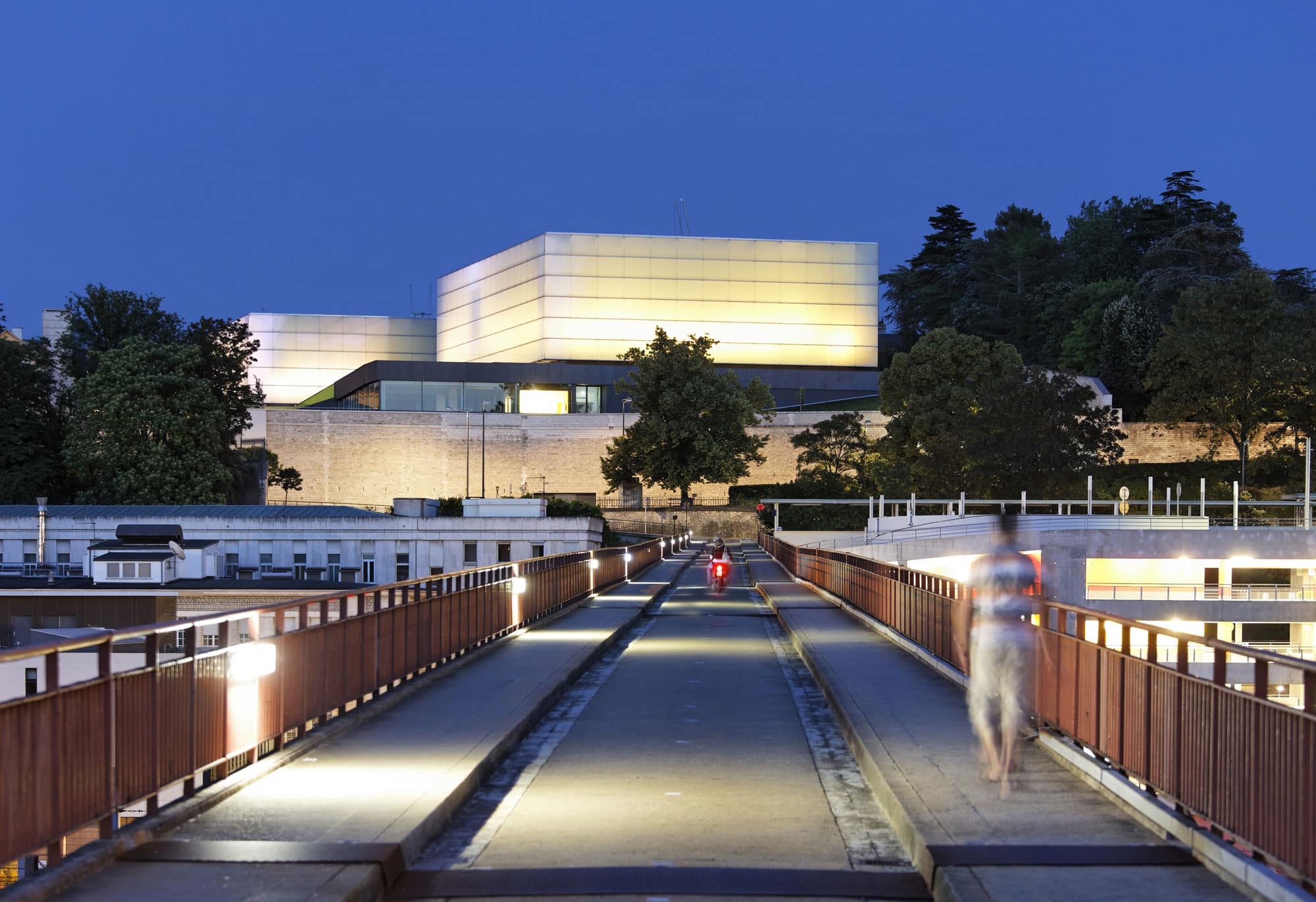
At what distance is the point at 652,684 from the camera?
19.5 meters

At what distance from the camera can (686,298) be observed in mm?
141625

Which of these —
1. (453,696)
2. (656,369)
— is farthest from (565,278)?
(453,696)

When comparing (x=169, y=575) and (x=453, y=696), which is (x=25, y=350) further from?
(x=453, y=696)

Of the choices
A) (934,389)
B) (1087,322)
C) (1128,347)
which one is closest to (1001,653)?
(934,389)

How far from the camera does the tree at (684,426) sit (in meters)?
112

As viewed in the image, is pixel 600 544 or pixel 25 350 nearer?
pixel 600 544

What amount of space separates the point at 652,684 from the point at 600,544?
73.6 m

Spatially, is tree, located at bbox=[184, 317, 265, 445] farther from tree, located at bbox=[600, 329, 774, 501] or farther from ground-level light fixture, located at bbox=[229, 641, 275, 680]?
ground-level light fixture, located at bbox=[229, 641, 275, 680]

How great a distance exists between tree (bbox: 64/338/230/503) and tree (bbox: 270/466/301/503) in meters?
27.5

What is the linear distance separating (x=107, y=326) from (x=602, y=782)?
99915 mm

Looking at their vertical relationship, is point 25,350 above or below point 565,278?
below

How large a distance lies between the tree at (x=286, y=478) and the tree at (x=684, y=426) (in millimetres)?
27664

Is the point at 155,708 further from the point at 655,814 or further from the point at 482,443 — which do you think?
the point at 482,443

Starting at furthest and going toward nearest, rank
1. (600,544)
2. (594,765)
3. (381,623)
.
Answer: (600,544) → (381,623) → (594,765)
